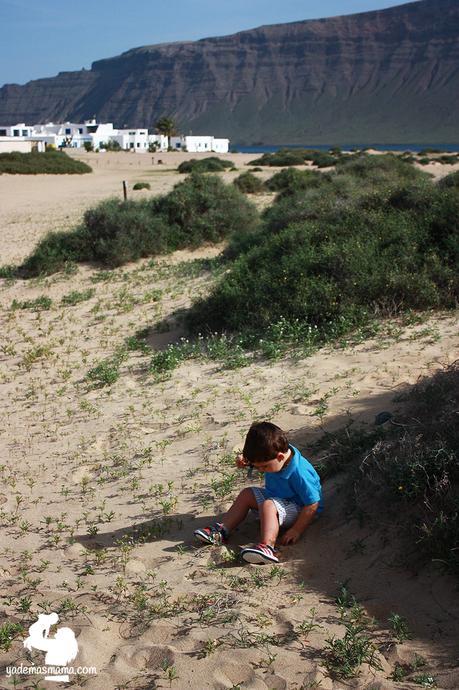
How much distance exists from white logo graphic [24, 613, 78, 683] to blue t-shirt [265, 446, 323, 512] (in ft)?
4.45

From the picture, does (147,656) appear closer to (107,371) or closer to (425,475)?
(425,475)

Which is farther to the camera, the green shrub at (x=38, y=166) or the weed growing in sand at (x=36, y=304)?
the green shrub at (x=38, y=166)

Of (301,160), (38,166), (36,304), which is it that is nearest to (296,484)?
(36,304)

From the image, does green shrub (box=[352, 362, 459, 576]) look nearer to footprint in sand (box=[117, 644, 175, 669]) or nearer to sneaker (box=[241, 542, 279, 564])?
sneaker (box=[241, 542, 279, 564])

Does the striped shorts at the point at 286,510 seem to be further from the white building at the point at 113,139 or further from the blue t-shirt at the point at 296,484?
the white building at the point at 113,139

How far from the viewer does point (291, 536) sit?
13.4 feet

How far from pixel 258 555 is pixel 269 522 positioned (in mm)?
236

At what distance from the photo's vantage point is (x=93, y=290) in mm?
11711

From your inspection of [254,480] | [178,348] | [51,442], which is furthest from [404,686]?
[178,348]

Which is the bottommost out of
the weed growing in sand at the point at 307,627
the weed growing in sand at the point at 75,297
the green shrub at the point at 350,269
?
the weed growing in sand at the point at 307,627

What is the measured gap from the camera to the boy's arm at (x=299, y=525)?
410cm

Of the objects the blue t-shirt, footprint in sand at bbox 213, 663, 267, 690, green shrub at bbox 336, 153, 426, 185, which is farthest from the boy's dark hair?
green shrub at bbox 336, 153, 426, 185

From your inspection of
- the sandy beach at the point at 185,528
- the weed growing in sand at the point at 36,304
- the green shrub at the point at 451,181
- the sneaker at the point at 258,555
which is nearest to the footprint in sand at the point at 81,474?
the sandy beach at the point at 185,528

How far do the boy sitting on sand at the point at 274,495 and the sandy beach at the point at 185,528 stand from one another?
0.33ft
